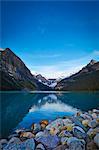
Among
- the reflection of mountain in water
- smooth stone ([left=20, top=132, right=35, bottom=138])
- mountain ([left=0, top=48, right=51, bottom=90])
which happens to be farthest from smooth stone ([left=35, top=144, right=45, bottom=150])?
mountain ([left=0, top=48, right=51, bottom=90])

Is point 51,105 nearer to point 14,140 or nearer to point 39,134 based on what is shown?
point 39,134

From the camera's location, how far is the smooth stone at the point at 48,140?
7.24 feet

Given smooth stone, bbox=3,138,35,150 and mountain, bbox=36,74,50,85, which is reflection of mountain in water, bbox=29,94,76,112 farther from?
smooth stone, bbox=3,138,35,150

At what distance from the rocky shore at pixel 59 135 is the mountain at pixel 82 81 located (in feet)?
0.91

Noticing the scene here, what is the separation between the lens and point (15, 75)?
247 centimetres

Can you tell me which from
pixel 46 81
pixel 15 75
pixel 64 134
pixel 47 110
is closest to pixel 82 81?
pixel 46 81

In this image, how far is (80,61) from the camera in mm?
2482

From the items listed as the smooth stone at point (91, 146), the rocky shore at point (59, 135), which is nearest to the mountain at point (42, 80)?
the rocky shore at point (59, 135)

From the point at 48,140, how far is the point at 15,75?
0.75 m

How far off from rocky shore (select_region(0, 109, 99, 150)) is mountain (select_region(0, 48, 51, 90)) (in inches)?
16.1

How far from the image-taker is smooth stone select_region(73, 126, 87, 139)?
7.47 feet

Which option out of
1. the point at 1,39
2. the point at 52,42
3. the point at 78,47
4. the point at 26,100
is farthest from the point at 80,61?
the point at 1,39

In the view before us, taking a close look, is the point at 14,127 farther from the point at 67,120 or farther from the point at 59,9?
the point at 59,9

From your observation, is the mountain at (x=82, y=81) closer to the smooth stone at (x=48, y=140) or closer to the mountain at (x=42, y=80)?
the mountain at (x=42, y=80)
